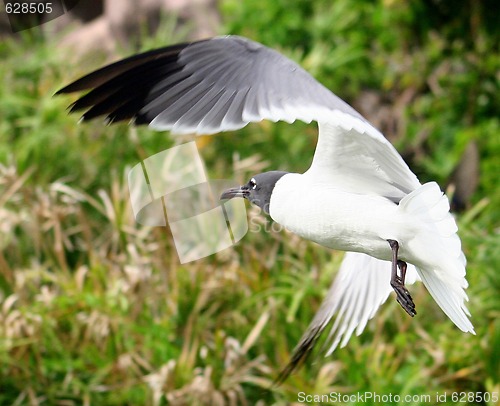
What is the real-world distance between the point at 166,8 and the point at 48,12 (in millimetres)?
890

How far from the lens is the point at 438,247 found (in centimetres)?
264

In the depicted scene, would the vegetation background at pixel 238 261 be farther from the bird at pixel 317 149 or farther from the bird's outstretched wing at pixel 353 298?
the bird at pixel 317 149

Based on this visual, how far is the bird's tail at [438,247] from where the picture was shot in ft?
8.41

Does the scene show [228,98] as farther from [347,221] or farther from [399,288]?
[399,288]

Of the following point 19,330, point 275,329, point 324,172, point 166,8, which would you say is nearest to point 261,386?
point 275,329

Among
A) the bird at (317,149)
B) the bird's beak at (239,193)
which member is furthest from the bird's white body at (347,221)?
the bird's beak at (239,193)

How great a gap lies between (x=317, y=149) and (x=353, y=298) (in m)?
0.92

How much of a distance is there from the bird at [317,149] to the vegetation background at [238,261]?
4.11 ft

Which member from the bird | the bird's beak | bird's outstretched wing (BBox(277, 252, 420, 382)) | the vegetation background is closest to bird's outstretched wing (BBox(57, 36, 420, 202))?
the bird

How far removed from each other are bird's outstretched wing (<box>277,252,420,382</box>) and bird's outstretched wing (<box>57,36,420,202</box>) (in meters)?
0.62

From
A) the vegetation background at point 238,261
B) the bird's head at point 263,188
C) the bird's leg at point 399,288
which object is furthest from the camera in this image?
the vegetation background at point 238,261

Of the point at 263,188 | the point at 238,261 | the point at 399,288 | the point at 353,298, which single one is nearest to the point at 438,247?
the point at 399,288

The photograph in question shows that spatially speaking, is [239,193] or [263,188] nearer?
[263,188]

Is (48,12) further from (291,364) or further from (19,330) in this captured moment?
(291,364)
